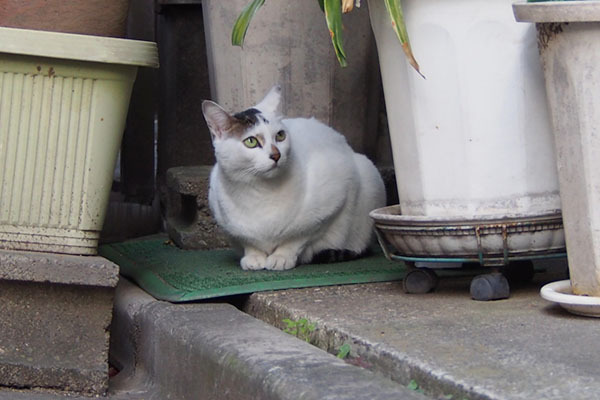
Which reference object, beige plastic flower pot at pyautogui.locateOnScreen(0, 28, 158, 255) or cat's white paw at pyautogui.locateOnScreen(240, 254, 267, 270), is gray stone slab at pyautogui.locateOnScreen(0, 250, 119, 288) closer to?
beige plastic flower pot at pyautogui.locateOnScreen(0, 28, 158, 255)

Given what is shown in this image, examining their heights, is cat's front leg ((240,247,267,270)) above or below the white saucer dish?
above

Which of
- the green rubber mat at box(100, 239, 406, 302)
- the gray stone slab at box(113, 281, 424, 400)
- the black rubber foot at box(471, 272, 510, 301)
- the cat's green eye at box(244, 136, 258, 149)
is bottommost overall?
the gray stone slab at box(113, 281, 424, 400)

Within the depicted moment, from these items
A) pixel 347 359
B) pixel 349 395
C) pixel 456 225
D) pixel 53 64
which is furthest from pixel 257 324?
pixel 53 64

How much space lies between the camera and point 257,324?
8.09ft

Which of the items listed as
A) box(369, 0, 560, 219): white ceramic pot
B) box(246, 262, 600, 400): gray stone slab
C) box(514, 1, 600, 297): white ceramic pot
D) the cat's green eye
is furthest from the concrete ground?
the cat's green eye

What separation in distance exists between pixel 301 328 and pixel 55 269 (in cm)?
73

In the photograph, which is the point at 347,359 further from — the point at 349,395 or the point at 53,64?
the point at 53,64

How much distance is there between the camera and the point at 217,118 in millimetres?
3100

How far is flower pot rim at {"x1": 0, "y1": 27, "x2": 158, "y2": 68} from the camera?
8.82 ft

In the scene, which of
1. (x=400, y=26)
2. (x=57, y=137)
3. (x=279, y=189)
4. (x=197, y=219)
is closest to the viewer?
(x=400, y=26)

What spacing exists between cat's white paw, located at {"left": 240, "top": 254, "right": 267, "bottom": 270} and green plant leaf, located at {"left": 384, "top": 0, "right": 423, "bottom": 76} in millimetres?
1050

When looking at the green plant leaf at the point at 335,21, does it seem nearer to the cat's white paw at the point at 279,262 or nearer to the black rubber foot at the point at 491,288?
the black rubber foot at the point at 491,288

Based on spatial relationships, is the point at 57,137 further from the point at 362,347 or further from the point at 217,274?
the point at 362,347

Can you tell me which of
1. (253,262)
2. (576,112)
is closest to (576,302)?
(576,112)
